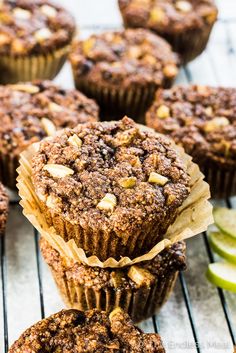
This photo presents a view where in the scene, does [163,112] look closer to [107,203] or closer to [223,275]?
[223,275]

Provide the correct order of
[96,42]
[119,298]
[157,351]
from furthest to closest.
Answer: [96,42]
[119,298]
[157,351]

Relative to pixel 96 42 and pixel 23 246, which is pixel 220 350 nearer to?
pixel 23 246

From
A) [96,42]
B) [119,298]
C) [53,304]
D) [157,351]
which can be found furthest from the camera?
[96,42]

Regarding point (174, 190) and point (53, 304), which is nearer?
point (174, 190)

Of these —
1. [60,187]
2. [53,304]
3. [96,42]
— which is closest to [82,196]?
[60,187]

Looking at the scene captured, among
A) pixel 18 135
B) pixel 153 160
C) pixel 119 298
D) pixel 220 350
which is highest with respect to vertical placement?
pixel 153 160

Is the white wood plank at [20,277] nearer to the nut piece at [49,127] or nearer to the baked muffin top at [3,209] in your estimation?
the baked muffin top at [3,209]

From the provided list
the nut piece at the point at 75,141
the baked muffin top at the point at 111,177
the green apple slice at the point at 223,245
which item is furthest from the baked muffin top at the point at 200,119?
the nut piece at the point at 75,141

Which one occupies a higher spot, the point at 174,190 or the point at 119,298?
the point at 174,190
